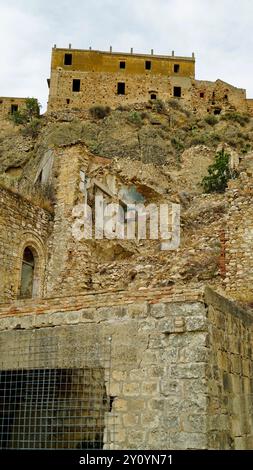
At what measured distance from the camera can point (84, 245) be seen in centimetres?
1734

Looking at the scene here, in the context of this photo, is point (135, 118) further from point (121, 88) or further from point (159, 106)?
point (121, 88)

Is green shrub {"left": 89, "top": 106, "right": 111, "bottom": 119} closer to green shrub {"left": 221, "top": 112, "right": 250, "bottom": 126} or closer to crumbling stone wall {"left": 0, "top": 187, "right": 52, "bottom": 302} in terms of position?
green shrub {"left": 221, "top": 112, "right": 250, "bottom": 126}

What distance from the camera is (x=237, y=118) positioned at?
54.0 m

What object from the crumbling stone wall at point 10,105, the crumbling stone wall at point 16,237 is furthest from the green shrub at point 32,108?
the crumbling stone wall at point 16,237

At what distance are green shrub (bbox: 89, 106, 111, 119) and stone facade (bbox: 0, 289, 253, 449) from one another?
46.3m

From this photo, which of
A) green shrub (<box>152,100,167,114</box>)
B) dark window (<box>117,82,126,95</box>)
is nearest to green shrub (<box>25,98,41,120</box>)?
Result: dark window (<box>117,82,126,95</box>)

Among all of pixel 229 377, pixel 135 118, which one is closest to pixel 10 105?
pixel 135 118

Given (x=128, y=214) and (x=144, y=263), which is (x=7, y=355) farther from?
(x=128, y=214)

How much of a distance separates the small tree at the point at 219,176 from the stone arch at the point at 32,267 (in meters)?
19.2

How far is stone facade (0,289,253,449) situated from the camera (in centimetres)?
639

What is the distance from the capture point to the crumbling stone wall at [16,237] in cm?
1481

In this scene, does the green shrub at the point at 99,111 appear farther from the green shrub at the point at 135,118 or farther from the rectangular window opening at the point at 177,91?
the rectangular window opening at the point at 177,91
